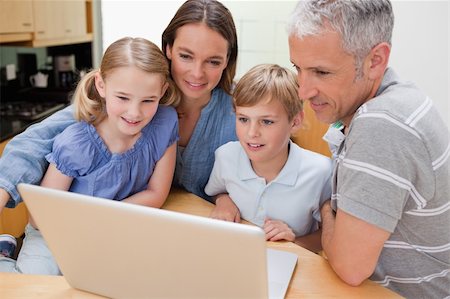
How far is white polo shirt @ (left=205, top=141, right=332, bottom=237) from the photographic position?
1355 millimetres

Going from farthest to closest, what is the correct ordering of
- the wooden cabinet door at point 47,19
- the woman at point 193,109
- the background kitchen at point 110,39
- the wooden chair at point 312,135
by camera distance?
the wooden cabinet door at point 47,19
the background kitchen at point 110,39
the wooden chair at point 312,135
the woman at point 193,109

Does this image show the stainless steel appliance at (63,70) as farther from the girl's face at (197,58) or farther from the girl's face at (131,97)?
the girl's face at (131,97)

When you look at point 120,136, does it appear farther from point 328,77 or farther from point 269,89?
point 328,77

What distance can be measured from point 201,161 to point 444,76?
6.51ft

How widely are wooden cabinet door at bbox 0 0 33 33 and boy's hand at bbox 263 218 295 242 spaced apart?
204 centimetres

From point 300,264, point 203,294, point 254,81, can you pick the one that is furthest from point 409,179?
point 254,81

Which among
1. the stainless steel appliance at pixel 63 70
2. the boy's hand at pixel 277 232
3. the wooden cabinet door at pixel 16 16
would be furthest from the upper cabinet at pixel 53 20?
the boy's hand at pixel 277 232

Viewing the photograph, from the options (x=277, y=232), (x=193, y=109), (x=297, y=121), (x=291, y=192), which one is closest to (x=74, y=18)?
(x=193, y=109)

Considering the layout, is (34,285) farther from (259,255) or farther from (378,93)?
(378,93)

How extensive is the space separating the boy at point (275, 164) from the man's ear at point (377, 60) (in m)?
0.35

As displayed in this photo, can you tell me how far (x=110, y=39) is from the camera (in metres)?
3.38

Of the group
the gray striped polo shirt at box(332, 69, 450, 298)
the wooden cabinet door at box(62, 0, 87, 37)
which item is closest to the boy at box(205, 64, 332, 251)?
the gray striped polo shirt at box(332, 69, 450, 298)

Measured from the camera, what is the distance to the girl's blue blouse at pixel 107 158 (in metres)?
1.32

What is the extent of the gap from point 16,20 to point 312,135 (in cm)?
184
